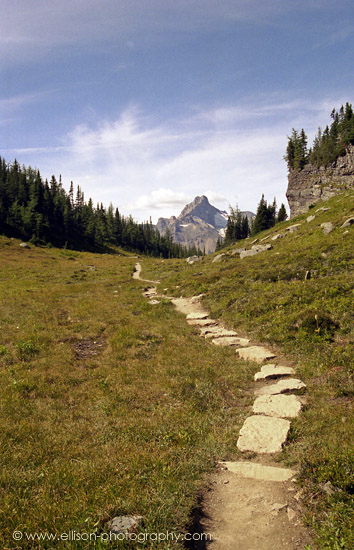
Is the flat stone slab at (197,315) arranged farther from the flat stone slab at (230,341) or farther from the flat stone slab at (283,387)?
the flat stone slab at (283,387)

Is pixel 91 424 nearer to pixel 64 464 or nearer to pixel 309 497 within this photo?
pixel 64 464

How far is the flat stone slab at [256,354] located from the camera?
10.1 m

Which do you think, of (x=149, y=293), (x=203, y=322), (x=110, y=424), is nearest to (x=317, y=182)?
(x=149, y=293)

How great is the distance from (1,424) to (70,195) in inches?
6306

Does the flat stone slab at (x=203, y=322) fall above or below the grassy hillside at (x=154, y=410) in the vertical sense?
above

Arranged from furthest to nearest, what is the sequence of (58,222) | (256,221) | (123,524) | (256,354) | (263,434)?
(58,222) < (256,221) < (256,354) < (263,434) < (123,524)

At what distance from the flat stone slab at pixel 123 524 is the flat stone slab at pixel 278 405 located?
4061 millimetres

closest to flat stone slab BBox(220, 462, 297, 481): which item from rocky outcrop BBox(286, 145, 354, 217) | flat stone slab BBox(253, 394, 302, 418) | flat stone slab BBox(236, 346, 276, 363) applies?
flat stone slab BBox(253, 394, 302, 418)

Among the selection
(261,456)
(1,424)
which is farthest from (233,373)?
(1,424)

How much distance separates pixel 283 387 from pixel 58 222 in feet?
410

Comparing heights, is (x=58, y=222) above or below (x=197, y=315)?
above

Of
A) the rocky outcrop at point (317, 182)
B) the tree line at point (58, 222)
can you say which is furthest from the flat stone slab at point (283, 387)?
the tree line at point (58, 222)

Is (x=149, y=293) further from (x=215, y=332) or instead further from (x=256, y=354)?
(x=256, y=354)

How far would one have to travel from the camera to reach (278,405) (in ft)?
23.3
